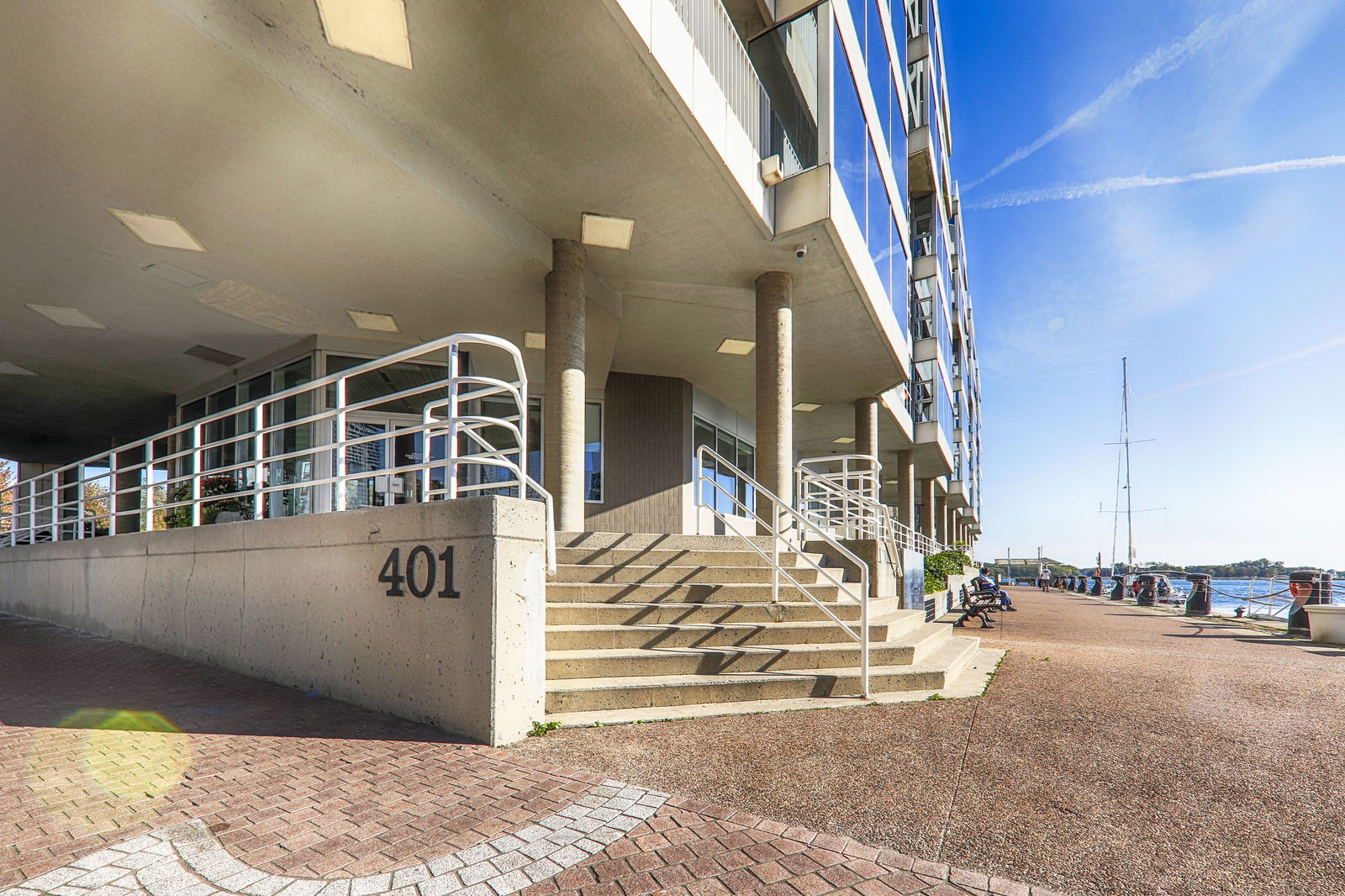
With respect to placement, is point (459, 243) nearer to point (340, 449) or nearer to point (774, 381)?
point (340, 449)

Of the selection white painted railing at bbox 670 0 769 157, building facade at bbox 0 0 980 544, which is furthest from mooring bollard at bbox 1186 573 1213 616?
white painted railing at bbox 670 0 769 157

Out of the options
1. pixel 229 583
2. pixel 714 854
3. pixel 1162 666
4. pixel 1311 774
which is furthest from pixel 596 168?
pixel 1162 666

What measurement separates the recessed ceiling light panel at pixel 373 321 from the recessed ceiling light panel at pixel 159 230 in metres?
2.83

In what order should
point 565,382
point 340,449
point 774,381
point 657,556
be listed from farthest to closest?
1. point 774,381
2. point 565,382
3. point 657,556
4. point 340,449

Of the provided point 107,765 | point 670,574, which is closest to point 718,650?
point 670,574

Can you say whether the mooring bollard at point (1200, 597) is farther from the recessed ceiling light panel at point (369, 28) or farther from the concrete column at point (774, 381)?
the recessed ceiling light panel at point (369, 28)

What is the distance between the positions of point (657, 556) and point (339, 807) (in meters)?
4.63

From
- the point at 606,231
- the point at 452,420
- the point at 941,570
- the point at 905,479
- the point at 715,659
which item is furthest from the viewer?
the point at 905,479

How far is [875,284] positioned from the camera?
13.0 m

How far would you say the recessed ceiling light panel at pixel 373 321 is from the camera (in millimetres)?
12594

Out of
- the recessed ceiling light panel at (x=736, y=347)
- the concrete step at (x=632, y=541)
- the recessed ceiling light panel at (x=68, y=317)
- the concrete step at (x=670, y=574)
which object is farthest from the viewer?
the recessed ceiling light panel at (x=736, y=347)

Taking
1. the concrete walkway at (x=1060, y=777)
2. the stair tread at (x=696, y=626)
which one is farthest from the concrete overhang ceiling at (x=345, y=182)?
the concrete walkway at (x=1060, y=777)

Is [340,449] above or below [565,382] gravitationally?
below

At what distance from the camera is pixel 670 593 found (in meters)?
7.23
